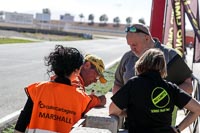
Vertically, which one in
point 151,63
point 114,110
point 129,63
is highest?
point 151,63

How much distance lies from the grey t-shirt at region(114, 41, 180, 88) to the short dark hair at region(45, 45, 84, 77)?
139 cm

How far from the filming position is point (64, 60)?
3303 millimetres

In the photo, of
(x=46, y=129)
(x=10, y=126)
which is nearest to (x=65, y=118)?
(x=46, y=129)

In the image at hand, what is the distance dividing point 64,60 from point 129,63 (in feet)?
5.08

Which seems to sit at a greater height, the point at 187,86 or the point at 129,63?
the point at 129,63

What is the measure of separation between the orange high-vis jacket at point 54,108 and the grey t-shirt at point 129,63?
1.45 metres

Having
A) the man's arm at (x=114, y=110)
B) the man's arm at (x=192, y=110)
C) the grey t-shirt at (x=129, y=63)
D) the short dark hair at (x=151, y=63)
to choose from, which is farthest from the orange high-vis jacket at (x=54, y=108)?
the grey t-shirt at (x=129, y=63)

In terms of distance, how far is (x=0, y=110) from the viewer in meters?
9.43

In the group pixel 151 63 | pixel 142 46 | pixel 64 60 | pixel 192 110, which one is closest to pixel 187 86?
pixel 142 46

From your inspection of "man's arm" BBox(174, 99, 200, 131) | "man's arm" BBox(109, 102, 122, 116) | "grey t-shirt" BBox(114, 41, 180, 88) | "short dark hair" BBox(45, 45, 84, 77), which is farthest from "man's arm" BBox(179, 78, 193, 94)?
"short dark hair" BBox(45, 45, 84, 77)

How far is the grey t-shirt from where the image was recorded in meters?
4.54

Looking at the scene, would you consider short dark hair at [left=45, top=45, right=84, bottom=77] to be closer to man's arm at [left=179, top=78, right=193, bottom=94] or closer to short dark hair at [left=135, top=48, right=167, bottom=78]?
short dark hair at [left=135, top=48, right=167, bottom=78]

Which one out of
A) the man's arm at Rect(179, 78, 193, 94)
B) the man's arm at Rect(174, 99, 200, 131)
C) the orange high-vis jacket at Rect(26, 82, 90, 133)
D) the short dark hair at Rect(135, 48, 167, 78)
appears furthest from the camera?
the man's arm at Rect(179, 78, 193, 94)

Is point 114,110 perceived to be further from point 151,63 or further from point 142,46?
point 142,46
